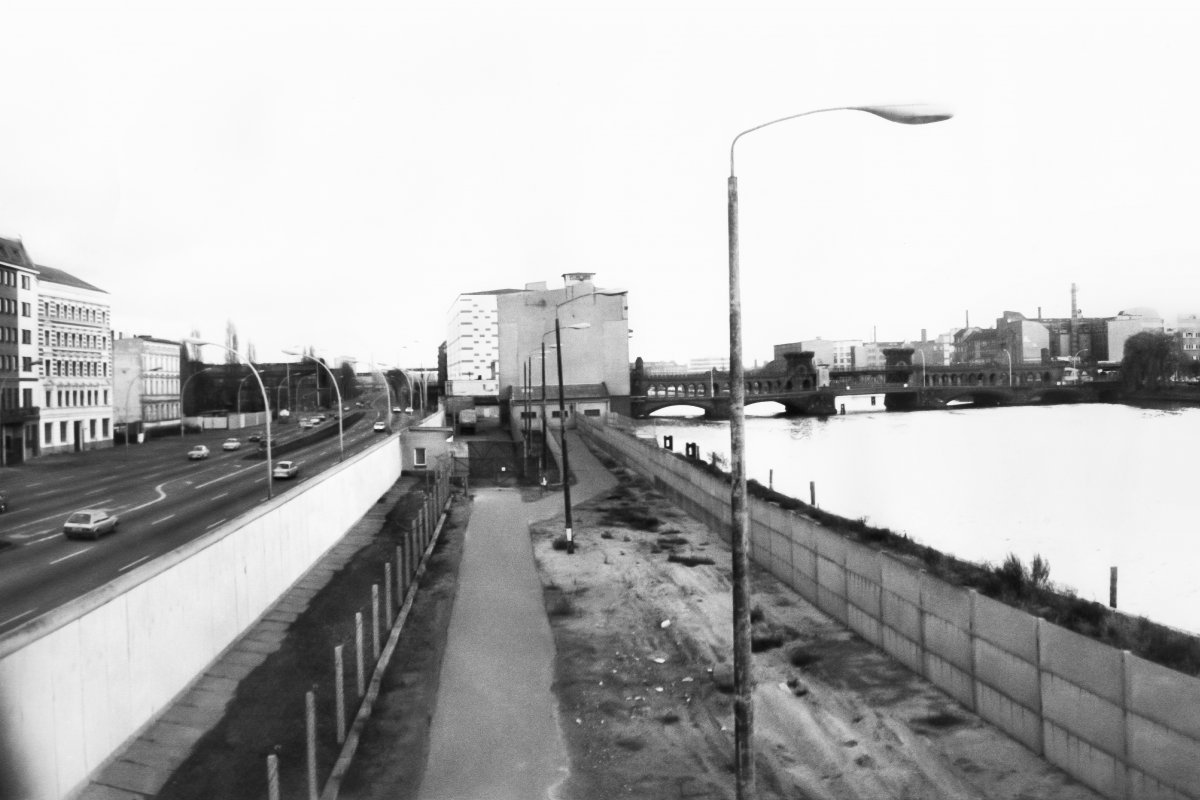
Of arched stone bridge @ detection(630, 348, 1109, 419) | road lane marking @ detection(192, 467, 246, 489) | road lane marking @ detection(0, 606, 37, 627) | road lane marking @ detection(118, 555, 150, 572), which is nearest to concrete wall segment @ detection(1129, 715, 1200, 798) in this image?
road lane marking @ detection(0, 606, 37, 627)

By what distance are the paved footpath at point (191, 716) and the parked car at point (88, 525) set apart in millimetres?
11396

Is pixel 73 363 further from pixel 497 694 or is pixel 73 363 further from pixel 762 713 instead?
pixel 762 713

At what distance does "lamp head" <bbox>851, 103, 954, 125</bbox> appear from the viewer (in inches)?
294

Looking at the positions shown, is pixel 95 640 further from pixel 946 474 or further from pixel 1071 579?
pixel 946 474

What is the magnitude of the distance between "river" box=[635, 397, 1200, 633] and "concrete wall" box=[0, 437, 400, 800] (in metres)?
23.7

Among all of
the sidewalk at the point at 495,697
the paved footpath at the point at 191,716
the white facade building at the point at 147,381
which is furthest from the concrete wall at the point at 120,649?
the white facade building at the point at 147,381

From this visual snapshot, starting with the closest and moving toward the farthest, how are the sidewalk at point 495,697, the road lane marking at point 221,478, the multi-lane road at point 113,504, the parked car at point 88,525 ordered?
the sidewalk at point 495,697 → the multi-lane road at point 113,504 → the parked car at point 88,525 → the road lane marking at point 221,478

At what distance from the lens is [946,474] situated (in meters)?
68.4

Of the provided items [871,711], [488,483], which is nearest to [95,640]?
[871,711]

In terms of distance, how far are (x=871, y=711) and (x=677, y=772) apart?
351 centimetres

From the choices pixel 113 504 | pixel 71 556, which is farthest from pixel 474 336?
pixel 71 556

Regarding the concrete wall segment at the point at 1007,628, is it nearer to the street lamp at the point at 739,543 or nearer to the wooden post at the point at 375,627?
the street lamp at the point at 739,543

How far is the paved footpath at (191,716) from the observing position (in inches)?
444

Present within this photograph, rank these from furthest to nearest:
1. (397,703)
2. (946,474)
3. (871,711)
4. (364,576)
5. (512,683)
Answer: (946,474)
(364,576)
(512,683)
(397,703)
(871,711)
